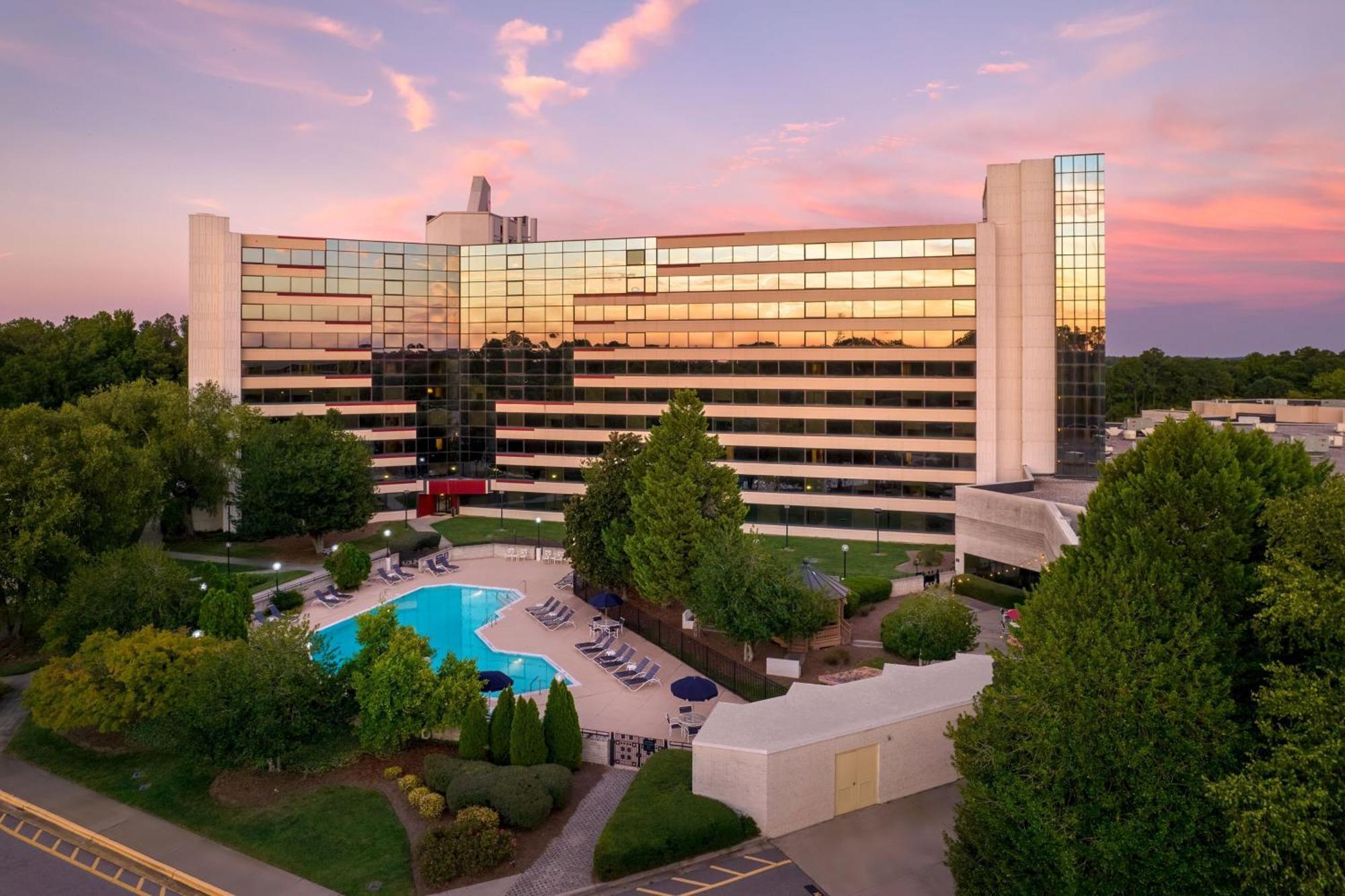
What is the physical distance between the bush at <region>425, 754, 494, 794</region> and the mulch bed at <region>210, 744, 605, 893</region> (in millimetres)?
700

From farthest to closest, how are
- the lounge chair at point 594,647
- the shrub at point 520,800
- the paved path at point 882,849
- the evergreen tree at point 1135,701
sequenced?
the lounge chair at point 594,647
the shrub at point 520,800
the paved path at point 882,849
the evergreen tree at point 1135,701

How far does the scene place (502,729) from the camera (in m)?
23.7

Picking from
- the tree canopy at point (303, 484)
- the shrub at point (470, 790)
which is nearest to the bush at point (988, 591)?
the shrub at point (470, 790)

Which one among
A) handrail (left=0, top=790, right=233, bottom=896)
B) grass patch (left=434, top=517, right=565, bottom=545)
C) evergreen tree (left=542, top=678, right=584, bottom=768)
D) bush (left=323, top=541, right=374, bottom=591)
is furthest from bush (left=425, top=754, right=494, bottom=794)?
grass patch (left=434, top=517, right=565, bottom=545)

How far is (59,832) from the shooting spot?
20.9 m

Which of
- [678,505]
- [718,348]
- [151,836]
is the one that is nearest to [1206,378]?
[718,348]

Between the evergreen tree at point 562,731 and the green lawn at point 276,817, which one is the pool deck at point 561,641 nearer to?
the evergreen tree at point 562,731

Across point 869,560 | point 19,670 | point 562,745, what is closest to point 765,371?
point 869,560

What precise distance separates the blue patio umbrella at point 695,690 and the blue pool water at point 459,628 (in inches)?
238

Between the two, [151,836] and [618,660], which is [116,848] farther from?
[618,660]

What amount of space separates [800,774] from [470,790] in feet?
27.4

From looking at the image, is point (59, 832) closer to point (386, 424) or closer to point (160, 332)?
point (386, 424)

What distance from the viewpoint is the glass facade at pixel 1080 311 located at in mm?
54469

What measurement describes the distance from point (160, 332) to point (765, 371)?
222 ft
